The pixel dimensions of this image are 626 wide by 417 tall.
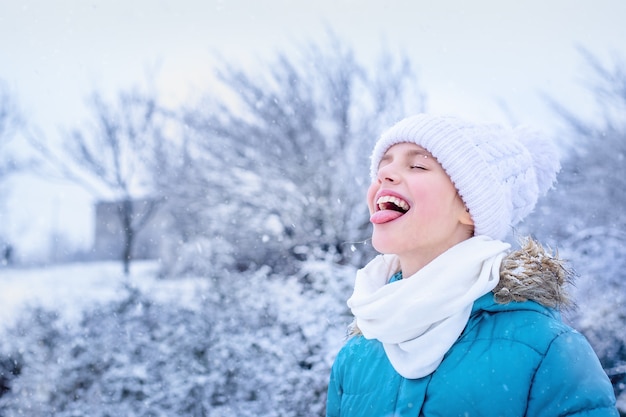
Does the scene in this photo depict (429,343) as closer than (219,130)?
Yes

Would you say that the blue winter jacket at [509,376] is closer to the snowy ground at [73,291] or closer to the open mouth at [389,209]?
the open mouth at [389,209]

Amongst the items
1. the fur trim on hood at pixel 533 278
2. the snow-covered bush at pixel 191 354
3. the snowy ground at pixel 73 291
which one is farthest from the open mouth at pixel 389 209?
the snowy ground at pixel 73 291

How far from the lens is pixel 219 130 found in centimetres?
1089

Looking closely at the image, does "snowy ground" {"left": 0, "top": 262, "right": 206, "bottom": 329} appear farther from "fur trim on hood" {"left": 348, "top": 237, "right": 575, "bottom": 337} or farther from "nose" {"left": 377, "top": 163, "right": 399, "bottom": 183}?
"fur trim on hood" {"left": 348, "top": 237, "right": 575, "bottom": 337}

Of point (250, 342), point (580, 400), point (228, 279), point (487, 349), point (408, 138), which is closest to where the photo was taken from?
point (580, 400)

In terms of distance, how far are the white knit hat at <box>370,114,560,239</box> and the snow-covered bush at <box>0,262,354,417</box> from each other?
12.5ft

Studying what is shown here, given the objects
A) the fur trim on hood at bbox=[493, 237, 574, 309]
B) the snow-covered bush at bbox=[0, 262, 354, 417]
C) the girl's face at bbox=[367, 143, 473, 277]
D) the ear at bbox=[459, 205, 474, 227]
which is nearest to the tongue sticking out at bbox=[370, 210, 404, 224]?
the girl's face at bbox=[367, 143, 473, 277]

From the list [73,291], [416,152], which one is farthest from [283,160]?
[416,152]

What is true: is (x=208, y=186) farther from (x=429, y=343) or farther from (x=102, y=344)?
(x=429, y=343)

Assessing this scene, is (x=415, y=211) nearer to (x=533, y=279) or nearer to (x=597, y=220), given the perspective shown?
(x=533, y=279)

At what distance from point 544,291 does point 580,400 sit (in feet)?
1.04

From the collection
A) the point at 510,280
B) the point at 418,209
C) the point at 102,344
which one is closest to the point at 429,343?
the point at 510,280

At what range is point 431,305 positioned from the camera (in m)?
1.50

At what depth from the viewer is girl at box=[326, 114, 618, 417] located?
1361 mm
